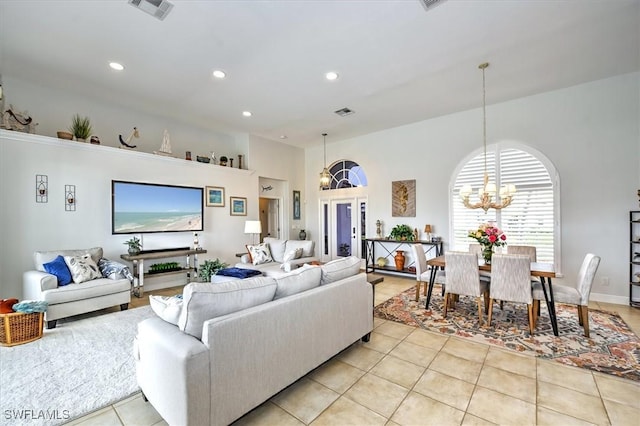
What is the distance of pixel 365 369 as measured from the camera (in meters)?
2.49

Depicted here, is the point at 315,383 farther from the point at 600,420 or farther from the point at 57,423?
the point at 600,420

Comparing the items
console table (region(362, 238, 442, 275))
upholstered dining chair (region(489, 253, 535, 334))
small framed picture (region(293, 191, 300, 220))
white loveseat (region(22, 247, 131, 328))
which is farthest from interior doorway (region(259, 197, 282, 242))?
upholstered dining chair (region(489, 253, 535, 334))

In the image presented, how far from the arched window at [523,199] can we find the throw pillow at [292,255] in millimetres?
3201

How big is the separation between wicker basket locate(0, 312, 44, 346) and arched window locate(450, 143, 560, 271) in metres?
6.44

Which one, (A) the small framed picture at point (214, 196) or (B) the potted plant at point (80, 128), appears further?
(A) the small framed picture at point (214, 196)

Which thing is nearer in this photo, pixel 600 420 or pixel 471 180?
pixel 600 420

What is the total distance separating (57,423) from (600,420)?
3.62 metres

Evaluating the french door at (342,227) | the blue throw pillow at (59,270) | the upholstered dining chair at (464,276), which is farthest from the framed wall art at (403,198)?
the blue throw pillow at (59,270)

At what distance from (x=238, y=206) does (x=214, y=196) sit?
635 mm

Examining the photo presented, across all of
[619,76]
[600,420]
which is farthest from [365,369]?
[619,76]

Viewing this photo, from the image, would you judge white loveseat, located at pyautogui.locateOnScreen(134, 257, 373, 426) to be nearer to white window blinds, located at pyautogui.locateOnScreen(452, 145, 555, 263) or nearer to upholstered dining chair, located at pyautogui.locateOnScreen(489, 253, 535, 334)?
upholstered dining chair, located at pyautogui.locateOnScreen(489, 253, 535, 334)

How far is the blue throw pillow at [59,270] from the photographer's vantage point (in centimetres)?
360

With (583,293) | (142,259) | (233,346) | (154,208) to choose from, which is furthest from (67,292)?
(583,293)

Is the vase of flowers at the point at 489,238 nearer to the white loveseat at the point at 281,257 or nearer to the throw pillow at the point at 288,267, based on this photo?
the white loveseat at the point at 281,257
